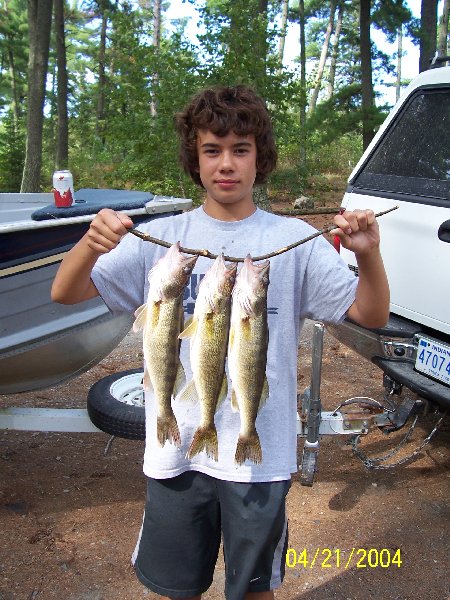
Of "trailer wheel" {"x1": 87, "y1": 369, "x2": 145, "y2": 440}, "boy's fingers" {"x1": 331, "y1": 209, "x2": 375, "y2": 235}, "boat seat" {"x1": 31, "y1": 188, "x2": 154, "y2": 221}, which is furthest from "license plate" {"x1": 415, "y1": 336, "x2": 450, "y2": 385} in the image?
"boat seat" {"x1": 31, "y1": 188, "x2": 154, "y2": 221}

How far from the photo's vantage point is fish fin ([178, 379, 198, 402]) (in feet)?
6.28

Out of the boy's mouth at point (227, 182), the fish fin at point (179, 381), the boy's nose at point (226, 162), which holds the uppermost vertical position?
the boy's nose at point (226, 162)

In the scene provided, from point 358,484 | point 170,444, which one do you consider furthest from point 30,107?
point 170,444

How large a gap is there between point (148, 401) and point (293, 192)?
16.3 m

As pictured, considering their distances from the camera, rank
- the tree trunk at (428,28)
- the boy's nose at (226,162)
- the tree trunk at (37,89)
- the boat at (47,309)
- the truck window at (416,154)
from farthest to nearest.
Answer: the tree trunk at (428,28) < the tree trunk at (37,89) < the boat at (47,309) < the truck window at (416,154) < the boy's nose at (226,162)

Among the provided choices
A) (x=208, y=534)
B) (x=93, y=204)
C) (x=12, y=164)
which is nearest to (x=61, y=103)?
(x=12, y=164)

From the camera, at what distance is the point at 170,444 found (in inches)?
82.2

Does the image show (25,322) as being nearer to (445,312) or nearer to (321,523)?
(321,523)

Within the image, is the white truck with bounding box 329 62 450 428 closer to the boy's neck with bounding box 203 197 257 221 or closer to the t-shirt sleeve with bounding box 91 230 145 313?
the boy's neck with bounding box 203 197 257 221

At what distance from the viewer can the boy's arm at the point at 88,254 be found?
1905mm

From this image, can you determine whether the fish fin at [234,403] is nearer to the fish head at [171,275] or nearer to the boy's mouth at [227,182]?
the fish head at [171,275]

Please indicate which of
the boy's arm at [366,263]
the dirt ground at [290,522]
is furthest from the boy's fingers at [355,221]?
the dirt ground at [290,522]
